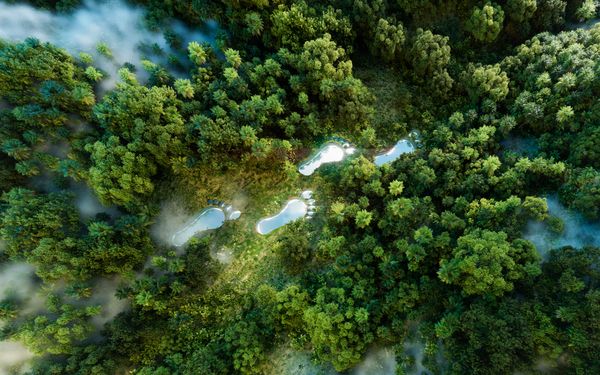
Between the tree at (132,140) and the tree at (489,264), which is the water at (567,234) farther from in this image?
the tree at (132,140)

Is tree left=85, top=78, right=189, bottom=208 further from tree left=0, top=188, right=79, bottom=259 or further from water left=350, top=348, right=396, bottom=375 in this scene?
water left=350, top=348, right=396, bottom=375

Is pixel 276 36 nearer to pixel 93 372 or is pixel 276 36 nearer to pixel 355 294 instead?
pixel 355 294

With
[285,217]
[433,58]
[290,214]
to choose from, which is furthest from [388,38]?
[285,217]

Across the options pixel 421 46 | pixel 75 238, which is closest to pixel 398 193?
pixel 421 46

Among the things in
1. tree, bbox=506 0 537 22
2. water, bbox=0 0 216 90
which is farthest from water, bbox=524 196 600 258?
water, bbox=0 0 216 90

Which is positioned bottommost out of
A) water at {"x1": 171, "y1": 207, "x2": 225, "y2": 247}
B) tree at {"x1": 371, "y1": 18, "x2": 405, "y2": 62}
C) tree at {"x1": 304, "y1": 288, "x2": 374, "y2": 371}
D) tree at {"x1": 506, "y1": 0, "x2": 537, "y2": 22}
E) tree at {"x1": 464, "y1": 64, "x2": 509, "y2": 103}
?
tree at {"x1": 304, "y1": 288, "x2": 374, "y2": 371}

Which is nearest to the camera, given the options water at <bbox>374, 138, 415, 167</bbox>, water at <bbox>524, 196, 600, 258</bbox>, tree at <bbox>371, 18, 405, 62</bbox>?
water at <bbox>524, 196, 600, 258</bbox>

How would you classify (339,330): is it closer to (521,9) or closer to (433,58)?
(433,58)

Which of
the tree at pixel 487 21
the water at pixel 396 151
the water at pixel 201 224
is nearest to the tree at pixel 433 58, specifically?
the tree at pixel 487 21
